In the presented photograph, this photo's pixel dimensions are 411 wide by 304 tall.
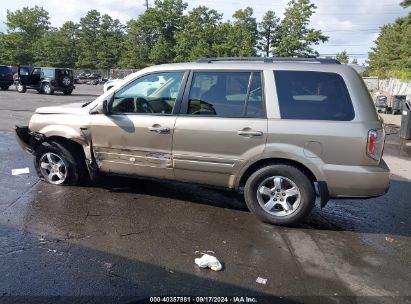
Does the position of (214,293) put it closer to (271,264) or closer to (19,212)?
(271,264)

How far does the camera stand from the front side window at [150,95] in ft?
17.0

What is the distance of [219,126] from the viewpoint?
190 inches

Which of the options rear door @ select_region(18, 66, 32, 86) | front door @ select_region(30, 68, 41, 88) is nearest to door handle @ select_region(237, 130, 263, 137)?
front door @ select_region(30, 68, 41, 88)

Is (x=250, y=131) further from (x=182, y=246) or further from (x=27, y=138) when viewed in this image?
(x=27, y=138)

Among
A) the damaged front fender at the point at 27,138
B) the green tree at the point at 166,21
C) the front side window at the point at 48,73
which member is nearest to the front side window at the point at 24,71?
the front side window at the point at 48,73

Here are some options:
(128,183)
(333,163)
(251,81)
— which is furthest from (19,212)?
(333,163)

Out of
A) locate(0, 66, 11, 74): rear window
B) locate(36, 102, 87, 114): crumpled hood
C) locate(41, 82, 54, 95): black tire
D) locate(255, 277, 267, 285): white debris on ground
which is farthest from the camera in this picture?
locate(0, 66, 11, 74): rear window

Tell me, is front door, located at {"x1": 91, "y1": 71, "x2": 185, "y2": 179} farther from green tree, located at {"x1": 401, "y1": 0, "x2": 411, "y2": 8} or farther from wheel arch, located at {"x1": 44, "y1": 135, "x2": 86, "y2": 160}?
green tree, located at {"x1": 401, "y1": 0, "x2": 411, "y2": 8}

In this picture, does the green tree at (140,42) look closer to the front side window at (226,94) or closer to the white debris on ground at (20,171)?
the white debris on ground at (20,171)

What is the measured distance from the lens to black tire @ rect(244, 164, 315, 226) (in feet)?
15.2

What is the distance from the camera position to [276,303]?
3.23 meters

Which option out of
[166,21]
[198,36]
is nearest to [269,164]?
[198,36]

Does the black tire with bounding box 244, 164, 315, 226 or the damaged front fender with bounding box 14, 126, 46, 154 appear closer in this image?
the black tire with bounding box 244, 164, 315, 226

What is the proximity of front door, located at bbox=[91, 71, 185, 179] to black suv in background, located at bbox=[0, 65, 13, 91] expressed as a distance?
28498 mm
